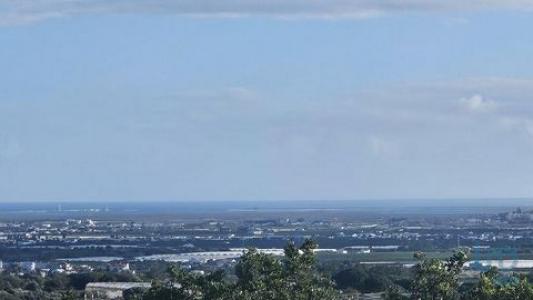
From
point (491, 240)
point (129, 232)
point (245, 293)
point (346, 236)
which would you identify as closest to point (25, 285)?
point (245, 293)

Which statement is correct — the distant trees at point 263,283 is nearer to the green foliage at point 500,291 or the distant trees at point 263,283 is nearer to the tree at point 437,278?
the tree at point 437,278

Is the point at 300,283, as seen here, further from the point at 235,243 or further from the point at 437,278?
the point at 235,243

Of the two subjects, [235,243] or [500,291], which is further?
[235,243]

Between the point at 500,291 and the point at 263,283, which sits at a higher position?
the point at 263,283

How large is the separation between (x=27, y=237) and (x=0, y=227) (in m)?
40.6

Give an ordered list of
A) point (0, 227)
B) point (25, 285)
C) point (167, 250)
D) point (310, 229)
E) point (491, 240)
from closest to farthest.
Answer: point (25, 285) → point (167, 250) → point (491, 240) → point (310, 229) → point (0, 227)

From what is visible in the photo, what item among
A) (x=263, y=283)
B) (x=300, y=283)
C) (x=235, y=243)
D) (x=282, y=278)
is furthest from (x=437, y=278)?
(x=235, y=243)

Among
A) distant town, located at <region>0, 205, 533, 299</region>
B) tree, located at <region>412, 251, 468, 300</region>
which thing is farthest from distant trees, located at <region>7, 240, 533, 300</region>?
distant town, located at <region>0, 205, 533, 299</region>

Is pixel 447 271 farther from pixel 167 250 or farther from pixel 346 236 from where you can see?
pixel 346 236

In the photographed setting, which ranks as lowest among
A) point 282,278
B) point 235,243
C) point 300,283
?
point 300,283

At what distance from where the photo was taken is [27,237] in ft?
526

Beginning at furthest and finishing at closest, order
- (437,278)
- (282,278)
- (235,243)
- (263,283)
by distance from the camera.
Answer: (235,243)
(282,278)
(263,283)
(437,278)

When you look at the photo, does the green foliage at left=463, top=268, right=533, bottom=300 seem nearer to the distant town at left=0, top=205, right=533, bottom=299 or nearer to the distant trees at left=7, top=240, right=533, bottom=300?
the distant trees at left=7, top=240, right=533, bottom=300

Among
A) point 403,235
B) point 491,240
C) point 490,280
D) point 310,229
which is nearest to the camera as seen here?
point 490,280
